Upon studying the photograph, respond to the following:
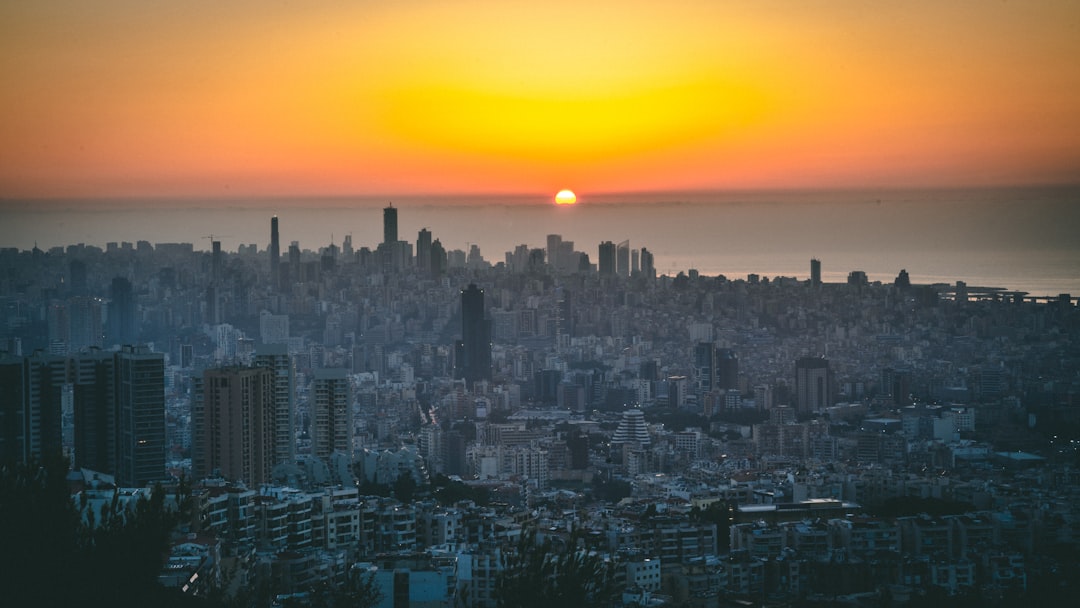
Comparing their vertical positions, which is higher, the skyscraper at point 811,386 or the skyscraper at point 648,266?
the skyscraper at point 648,266

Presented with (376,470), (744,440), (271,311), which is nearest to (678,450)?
(744,440)

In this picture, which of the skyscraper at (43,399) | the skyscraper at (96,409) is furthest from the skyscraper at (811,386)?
the skyscraper at (43,399)

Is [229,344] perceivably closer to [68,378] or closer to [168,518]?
[68,378]

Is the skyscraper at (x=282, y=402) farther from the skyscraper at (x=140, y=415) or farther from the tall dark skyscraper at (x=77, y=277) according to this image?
the tall dark skyscraper at (x=77, y=277)

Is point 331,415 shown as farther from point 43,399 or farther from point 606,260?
point 606,260

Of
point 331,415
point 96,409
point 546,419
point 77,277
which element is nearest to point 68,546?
point 96,409

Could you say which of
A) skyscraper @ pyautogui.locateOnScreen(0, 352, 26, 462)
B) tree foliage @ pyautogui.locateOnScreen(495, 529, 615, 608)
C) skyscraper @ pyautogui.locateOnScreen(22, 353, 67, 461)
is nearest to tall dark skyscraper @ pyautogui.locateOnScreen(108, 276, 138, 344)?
skyscraper @ pyautogui.locateOnScreen(22, 353, 67, 461)
